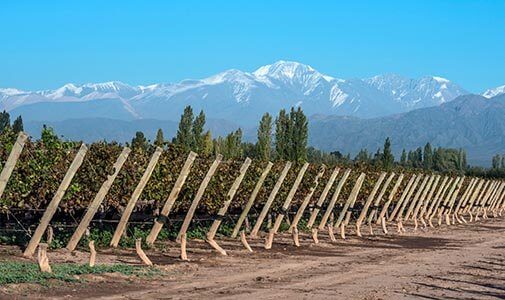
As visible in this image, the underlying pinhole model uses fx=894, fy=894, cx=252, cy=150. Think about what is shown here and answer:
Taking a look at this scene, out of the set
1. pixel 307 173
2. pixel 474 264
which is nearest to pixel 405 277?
pixel 474 264

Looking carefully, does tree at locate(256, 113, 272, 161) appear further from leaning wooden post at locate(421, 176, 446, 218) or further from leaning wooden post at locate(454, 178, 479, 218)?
leaning wooden post at locate(421, 176, 446, 218)

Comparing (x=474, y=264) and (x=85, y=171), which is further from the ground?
(x=85, y=171)

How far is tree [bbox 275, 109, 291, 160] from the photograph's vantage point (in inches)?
2904

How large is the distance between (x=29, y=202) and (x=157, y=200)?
378 cm

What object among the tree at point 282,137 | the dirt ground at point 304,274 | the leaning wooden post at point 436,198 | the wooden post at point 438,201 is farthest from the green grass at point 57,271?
the tree at point 282,137

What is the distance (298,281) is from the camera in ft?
46.4

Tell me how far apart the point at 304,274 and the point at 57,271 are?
14.2ft

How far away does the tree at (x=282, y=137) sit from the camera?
7375 cm

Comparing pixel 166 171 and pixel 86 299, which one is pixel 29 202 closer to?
pixel 166 171

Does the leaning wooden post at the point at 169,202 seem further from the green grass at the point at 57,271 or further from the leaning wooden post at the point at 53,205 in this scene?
the leaning wooden post at the point at 53,205

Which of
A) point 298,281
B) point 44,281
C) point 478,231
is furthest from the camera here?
point 478,231

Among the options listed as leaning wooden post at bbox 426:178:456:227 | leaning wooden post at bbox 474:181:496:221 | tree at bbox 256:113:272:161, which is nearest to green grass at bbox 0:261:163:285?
leaning wooden post at bbox 426:178:456:227

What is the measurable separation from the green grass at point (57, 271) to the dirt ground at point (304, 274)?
27cm

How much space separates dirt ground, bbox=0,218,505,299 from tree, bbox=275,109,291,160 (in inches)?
1961
